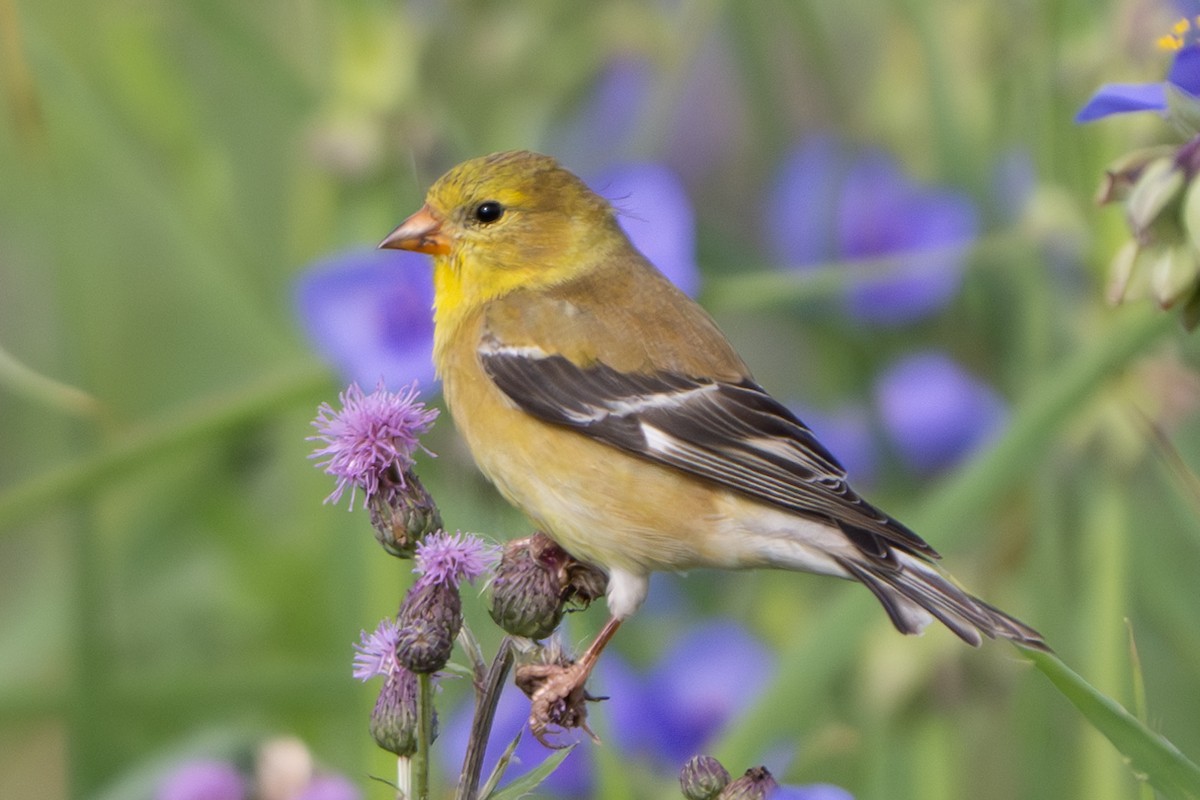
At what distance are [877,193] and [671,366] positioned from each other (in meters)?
1.30

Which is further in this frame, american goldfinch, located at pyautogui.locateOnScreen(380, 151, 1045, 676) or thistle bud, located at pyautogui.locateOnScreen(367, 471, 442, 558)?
american goldfinch, located at pyautogui.locateOnScreen(380, 151, 1045, 676)

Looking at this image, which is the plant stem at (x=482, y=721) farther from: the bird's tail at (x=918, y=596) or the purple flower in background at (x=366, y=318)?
the purple flower in background at (x=366, y=318)

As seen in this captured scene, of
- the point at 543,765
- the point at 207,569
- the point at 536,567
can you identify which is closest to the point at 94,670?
the point at 207,569

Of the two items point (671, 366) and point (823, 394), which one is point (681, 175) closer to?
point (823, 394)

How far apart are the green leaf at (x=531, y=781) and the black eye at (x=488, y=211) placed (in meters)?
1.13

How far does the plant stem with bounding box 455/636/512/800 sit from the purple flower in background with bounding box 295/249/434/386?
125 cm

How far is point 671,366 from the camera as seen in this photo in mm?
2057

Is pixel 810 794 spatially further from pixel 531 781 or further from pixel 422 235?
pixel 422 235

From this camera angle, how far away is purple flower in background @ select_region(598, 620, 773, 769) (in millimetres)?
2377

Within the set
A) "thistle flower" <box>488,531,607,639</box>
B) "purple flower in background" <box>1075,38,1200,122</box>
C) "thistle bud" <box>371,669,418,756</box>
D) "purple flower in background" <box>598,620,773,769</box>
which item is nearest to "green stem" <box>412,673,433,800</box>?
"thistle bud" <box>371,669,418,756</box>

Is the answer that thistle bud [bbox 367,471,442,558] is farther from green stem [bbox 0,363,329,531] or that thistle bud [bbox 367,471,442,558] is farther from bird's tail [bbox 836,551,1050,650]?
green stem [bbox 0,363,329,531]

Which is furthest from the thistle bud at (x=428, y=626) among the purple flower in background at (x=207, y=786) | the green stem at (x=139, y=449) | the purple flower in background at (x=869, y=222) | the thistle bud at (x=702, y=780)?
the purple flower in background at (x=869, y=222)

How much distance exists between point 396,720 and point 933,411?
1.75 meters

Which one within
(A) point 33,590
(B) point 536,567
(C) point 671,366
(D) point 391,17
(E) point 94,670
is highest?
(D) point 391,17
